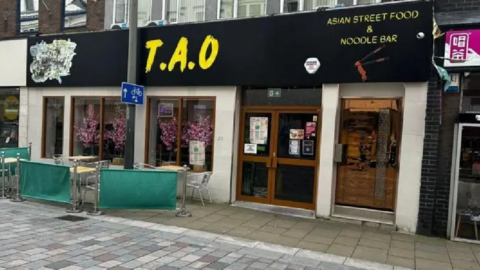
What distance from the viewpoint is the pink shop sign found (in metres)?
6.59

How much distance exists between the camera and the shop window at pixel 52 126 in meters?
11.6

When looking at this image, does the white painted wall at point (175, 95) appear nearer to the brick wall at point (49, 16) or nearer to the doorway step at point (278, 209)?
the doorway step at point (278, 209)

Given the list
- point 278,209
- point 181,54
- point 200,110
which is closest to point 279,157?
point 278,209

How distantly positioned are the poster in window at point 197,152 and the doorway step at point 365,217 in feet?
10.8

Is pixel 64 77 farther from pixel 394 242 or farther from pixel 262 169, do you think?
pixel 394 242

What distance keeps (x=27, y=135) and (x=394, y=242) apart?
10817 mm

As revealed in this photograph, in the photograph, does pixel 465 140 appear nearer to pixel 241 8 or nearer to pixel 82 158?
pixel 241 8

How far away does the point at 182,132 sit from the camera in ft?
31.4

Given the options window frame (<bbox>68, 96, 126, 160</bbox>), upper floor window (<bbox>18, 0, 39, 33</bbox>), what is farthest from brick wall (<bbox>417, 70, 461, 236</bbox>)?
upper floor window (<bbox>18, 0, 39, 33</bbox>)

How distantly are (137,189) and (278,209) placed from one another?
118 inches

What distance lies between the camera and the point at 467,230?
677cm

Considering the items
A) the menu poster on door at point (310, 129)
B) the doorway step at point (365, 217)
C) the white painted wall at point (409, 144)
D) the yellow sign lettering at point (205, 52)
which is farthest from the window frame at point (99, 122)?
the white painted wall at point (409, 144)

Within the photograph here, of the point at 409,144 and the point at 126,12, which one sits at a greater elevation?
the point at 126,12

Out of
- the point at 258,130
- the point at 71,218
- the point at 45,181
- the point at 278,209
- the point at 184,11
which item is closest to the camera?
the point at 71,218
